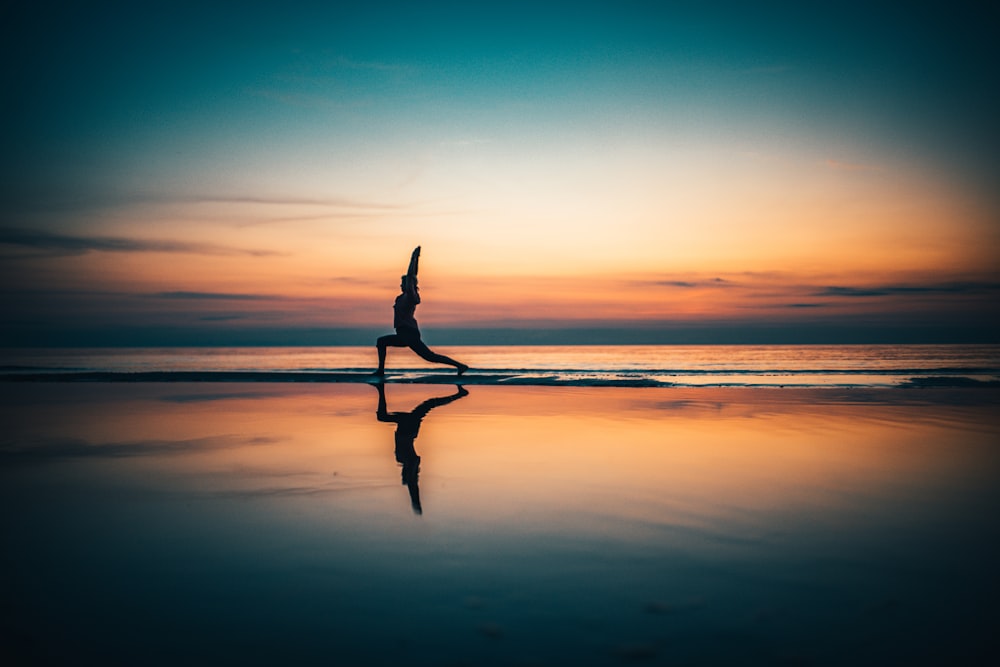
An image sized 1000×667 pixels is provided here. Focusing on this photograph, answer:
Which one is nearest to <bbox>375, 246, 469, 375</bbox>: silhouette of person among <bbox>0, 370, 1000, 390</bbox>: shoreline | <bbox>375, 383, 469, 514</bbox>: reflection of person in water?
<bbox>0, 370, 1000, 390</bbox>: shoreline

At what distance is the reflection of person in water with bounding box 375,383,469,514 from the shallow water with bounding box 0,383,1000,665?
61mm

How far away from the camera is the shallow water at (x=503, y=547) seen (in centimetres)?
248

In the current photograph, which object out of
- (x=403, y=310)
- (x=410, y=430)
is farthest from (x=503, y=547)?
(x=403, y=310)

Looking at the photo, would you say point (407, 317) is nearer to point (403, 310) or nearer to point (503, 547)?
point (403, 310)

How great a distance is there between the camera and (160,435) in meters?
7.88

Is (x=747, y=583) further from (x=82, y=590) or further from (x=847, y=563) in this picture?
(x=82, y=590)

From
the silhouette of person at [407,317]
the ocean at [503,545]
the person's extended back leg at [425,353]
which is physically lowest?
the ocean at [503,545]

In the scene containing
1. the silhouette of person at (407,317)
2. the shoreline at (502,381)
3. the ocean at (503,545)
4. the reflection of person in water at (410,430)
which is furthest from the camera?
the silhouette of person at (407,317)

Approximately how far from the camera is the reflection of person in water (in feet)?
16.8

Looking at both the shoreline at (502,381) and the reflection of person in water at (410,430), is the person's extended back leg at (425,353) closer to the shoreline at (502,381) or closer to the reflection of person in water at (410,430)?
the shoreline at (502,381)

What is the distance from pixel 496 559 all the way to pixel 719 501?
2042 mm

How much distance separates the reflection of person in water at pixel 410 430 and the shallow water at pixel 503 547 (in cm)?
6

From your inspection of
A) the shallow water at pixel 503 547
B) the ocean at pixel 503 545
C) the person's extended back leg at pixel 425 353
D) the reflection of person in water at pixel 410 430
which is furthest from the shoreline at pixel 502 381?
the shallow water at pixel 503 547

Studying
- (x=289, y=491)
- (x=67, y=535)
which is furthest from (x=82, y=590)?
(x=289, y=491)
